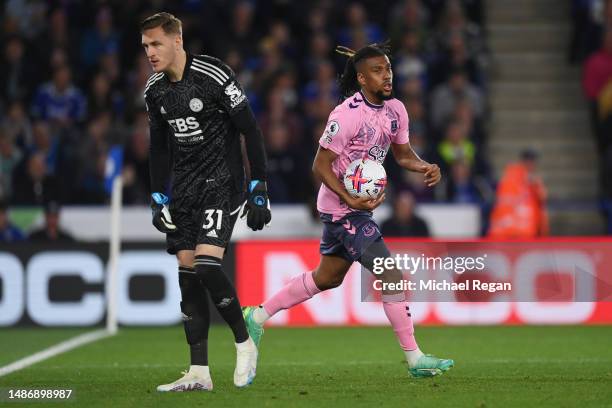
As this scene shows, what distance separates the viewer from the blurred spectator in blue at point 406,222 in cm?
1463

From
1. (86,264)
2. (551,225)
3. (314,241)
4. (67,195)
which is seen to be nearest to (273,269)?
(314,241)

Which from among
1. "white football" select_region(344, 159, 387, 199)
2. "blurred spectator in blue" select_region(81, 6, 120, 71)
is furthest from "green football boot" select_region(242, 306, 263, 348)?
"blurred spectator in blue" select_region(81, 6, 120, 71)

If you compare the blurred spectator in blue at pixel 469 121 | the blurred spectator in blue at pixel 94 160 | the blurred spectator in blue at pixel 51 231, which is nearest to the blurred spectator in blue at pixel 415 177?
the blurred spectator in blue at pixel 469 121

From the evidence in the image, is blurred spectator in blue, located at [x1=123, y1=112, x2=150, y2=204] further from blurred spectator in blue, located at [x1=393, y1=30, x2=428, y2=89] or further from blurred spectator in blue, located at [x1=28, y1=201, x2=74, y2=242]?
blurred spectator in blue, located at [x1=393, y1=30, x2=428, y2=89]

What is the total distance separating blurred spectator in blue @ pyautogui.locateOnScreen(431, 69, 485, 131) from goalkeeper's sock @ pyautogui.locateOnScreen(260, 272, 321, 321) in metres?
8.44

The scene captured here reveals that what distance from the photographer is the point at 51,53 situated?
1756 centimetres

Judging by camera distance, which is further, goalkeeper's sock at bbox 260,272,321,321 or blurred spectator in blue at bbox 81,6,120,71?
blurred spectator in blue at bbox 81,6,120,71

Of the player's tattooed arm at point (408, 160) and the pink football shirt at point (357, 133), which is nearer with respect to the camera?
the pink football shirt at point (357, 133)

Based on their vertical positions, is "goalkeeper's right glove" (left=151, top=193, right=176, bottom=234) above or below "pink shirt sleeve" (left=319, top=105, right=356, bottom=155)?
below

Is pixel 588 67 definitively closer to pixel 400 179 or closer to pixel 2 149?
pixel 400 179

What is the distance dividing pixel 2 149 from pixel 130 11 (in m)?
2.96

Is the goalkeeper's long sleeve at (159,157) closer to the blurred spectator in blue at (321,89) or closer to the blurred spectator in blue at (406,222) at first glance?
the blurred spectator in blue at (406,222)

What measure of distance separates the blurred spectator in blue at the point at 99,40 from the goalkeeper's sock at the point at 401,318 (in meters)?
10.2

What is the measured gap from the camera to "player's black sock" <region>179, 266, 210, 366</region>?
8.16 m
